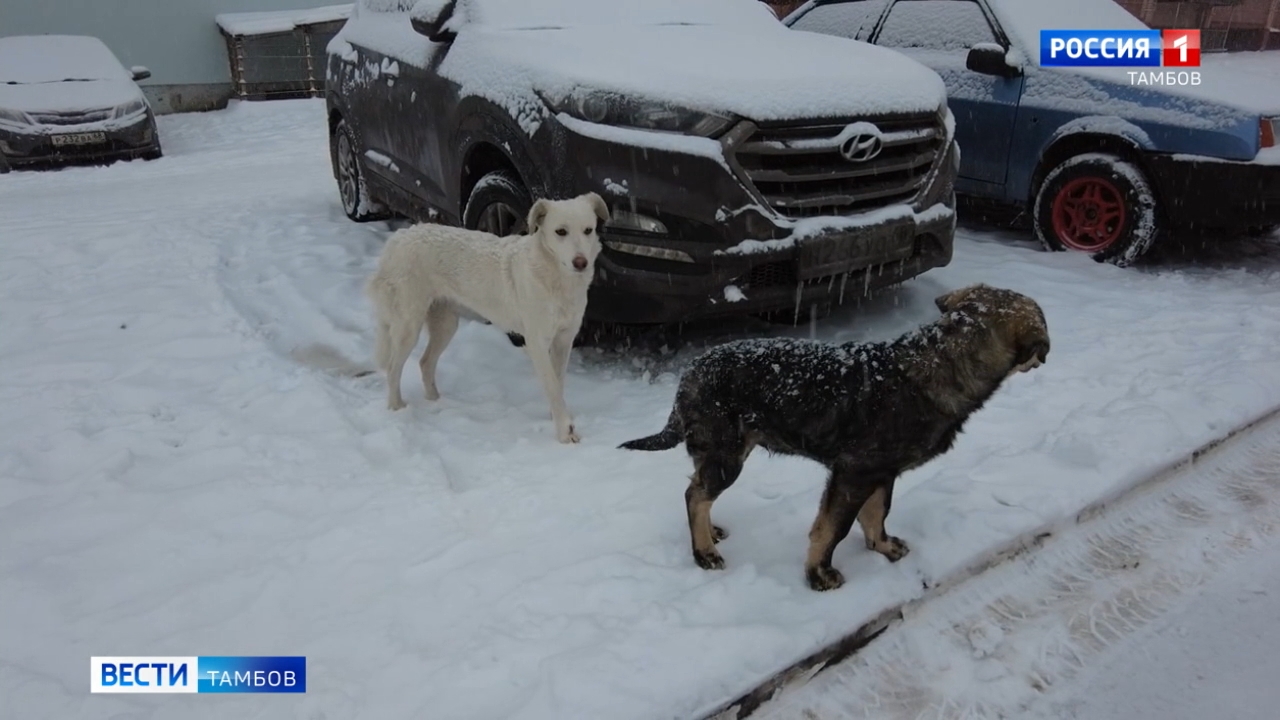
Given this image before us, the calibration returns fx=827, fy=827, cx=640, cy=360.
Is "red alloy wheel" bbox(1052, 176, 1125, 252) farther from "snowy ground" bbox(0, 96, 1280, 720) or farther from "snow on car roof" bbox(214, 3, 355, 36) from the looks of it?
"snow on car roof" bbox(214, 3, 355, 36)

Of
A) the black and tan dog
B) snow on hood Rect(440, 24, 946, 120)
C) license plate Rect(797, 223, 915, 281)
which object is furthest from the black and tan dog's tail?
snow on hood Rect(440, 24, 946, 120)

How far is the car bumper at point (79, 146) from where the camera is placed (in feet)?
36.9

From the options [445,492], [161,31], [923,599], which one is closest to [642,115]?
[445,492]

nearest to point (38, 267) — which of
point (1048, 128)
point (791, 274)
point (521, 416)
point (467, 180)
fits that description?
point (467, 180)

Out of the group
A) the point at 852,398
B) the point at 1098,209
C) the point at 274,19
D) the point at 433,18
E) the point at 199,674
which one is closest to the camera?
the point at 199,674

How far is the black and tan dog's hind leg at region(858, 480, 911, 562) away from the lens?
297 centimetres

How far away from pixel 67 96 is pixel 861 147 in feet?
40.5

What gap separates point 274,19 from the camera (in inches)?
660

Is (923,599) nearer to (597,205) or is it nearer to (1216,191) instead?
(597,205)

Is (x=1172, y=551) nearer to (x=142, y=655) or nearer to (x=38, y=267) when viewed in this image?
(x=142, y=655)

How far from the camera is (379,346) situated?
448cm

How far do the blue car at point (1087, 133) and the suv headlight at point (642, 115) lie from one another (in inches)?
145

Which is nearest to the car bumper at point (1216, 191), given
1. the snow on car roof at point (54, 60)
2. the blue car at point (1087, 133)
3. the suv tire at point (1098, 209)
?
the blue car at point (1087, 133)

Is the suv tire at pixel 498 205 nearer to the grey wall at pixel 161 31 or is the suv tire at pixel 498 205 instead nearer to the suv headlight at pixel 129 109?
the suv headlight at pixel 129 109
